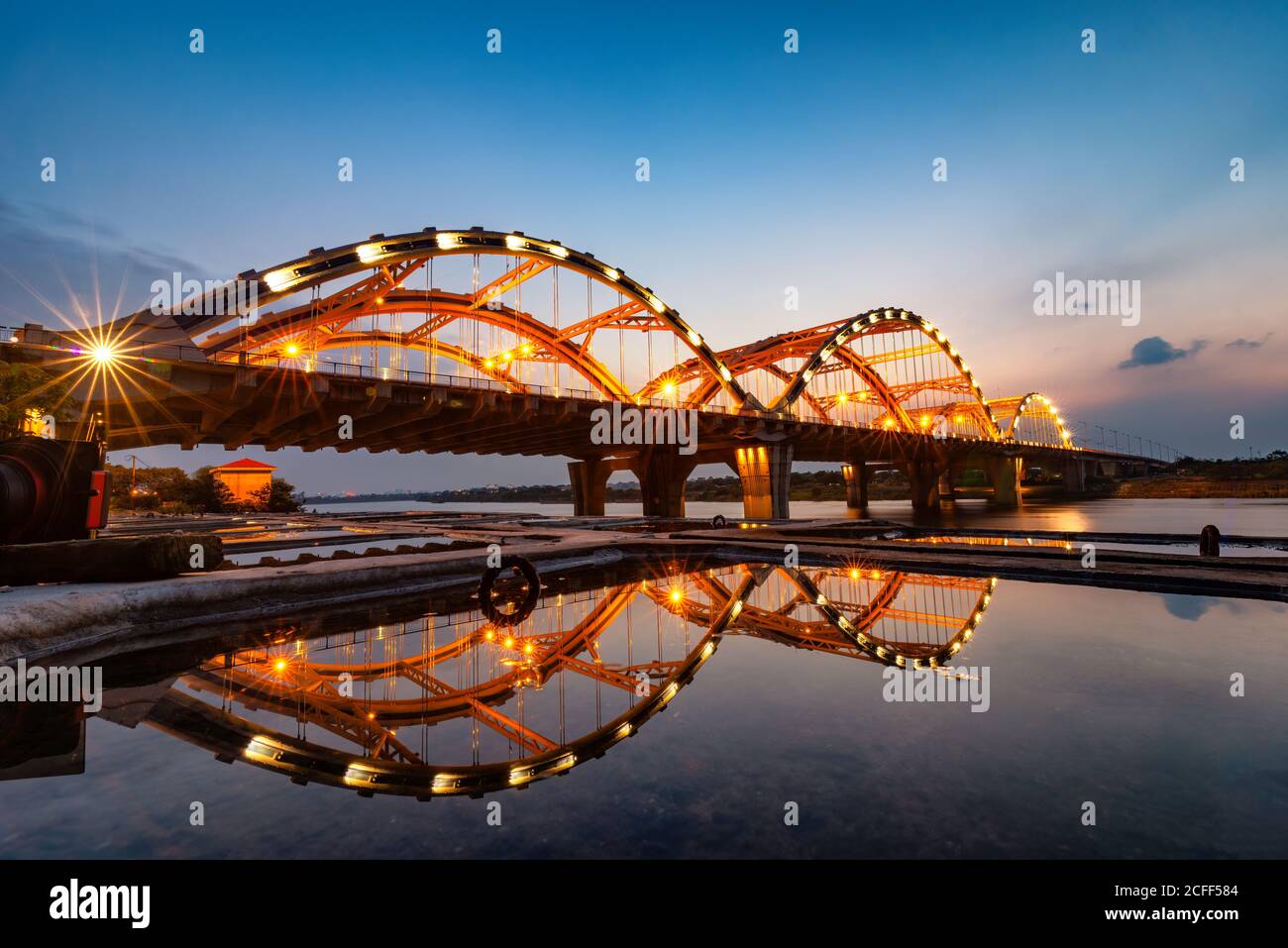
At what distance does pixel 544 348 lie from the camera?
5469cm

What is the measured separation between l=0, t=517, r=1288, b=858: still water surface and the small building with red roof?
272 feet

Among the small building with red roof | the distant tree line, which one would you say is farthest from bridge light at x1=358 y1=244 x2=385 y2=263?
the small building with red roof

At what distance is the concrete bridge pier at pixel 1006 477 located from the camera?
331 feet

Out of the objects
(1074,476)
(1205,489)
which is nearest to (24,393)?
(1074,476)

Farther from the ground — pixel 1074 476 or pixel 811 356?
pixel 811 356

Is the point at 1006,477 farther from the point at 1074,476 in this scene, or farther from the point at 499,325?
the point at 499,325

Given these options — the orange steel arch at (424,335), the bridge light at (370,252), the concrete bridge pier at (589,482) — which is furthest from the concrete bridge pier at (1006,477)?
the bridge light at (370,252)

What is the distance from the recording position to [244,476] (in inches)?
3100

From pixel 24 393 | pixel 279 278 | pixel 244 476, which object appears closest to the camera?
pixel 24 393

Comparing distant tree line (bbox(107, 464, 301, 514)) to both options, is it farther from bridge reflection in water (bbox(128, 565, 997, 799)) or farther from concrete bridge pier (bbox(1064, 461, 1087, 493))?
concrete bridge pier (bbox(1064, 461, 1087, 493))

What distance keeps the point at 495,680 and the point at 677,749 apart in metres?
3.18

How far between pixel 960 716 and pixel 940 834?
8.50 feet
